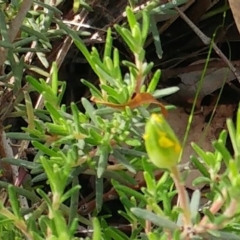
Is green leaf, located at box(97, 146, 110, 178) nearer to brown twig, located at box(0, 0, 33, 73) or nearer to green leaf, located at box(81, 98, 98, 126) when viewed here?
green leaf, located at box(81, 98, 98, 126)

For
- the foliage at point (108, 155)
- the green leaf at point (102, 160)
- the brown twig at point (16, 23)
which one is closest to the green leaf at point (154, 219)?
the foliage at point (108, 155)

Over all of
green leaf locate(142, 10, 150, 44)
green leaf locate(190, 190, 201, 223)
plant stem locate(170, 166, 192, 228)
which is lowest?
green leaf locate(190, 190, 201, 223)

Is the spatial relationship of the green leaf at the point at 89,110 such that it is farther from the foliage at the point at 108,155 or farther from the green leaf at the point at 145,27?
the green leaf at the point at 145,27

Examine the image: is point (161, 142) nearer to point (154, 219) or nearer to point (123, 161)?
point (154, 219)

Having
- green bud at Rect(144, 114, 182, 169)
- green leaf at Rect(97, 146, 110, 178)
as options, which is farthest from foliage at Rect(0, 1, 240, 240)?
green bud at Rect(144, 114, 182, 169)

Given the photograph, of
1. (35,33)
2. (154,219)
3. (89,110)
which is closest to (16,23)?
(35,33)

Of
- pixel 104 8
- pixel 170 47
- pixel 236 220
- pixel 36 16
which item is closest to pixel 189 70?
pixel 170 47

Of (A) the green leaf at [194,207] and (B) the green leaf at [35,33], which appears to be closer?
(A) the green leaf at [194,207]

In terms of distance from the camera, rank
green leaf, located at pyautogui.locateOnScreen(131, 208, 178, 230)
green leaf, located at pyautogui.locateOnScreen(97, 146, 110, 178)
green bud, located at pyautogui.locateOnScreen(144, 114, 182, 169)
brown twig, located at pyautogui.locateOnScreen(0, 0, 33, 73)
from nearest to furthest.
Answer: green bud, located at pyautogui.locateOnScreen(144, 114, 182, 169), green leaf, located at pyautogui.locateOnScreen(131, 208, 178, 230), green leaf, located at pyautogui.locateOnScreen(97, 146, 110, 178), brown twig, located at pyautogui.locateOnScreen(0, 0, 33, 73)

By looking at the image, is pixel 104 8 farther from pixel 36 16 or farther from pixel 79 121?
pixel 79 121
